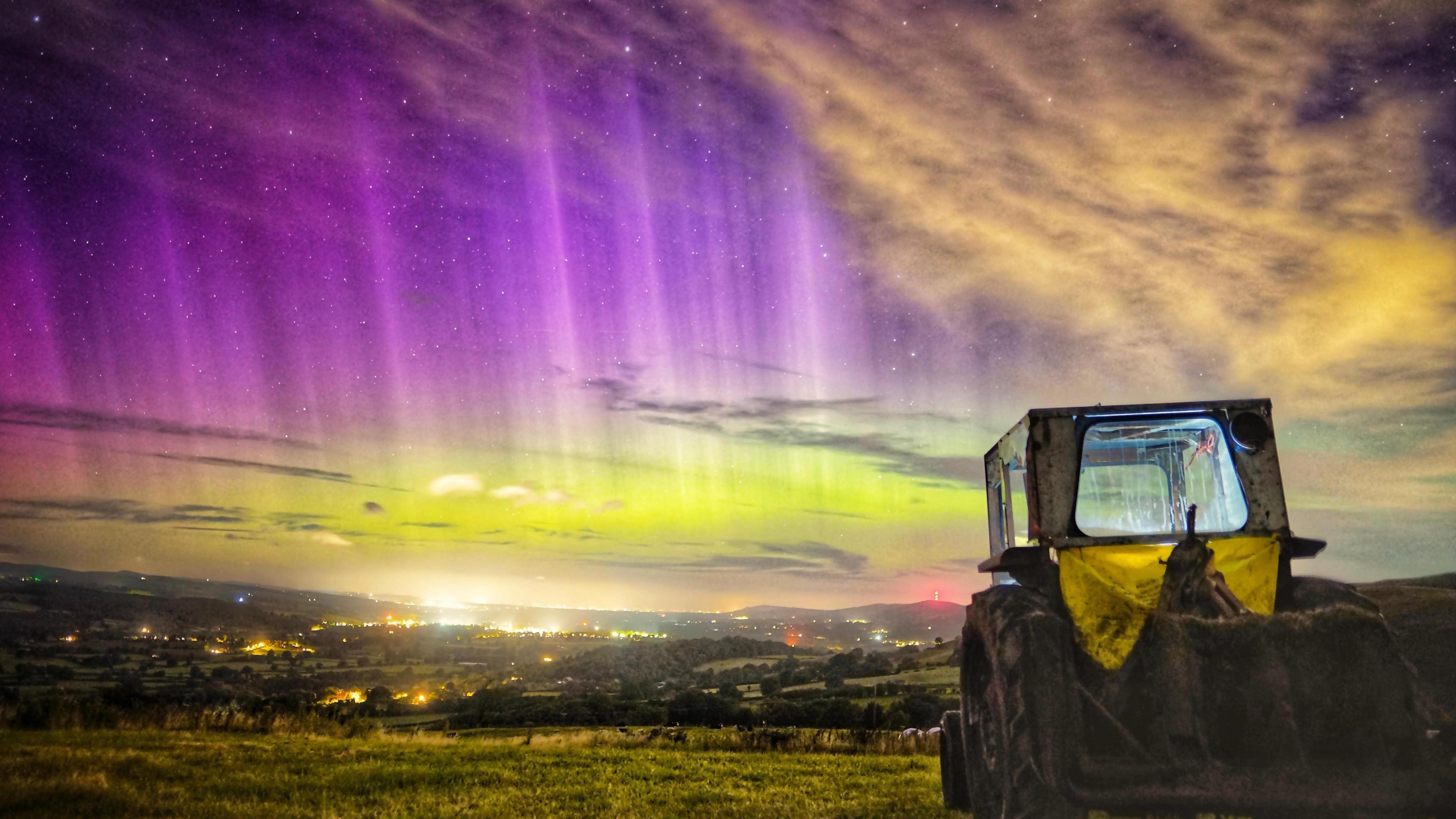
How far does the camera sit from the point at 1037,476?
7.27 meters

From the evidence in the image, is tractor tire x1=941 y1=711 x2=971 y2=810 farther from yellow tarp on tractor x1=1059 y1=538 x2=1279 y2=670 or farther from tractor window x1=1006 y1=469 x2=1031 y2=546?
yellow tarp on tractor x1=1059 y1=538 x2=1279 y2=670

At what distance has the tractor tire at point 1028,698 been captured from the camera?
Answer: 5539 mm

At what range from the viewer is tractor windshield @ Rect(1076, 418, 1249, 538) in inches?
301

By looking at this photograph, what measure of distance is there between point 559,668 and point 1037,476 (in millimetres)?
155309

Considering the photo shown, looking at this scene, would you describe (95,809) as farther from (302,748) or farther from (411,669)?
(411,669)

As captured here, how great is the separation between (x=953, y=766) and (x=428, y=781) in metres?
9.81

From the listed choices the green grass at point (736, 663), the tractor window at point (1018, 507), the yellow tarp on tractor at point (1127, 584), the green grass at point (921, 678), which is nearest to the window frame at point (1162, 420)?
the yellow tarp on tractor at point (1127, 584)

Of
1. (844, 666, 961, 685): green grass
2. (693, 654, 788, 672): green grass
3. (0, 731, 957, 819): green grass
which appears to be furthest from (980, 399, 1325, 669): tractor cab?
(693, 654, 788, 672): green grass

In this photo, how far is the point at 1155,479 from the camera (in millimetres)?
8562

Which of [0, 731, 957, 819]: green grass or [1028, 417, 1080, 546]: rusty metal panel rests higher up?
[1028, 417, 1080, 546]: rusty metal panel

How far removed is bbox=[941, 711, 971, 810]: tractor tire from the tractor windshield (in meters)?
3.40

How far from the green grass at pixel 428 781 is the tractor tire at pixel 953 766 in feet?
2.18

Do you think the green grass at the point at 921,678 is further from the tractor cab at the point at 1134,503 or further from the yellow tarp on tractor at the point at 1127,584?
the yellow tarp on tractor at the point at 1127,584

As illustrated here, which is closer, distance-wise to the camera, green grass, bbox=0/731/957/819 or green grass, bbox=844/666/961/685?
green grass, bbox=0/731/957/819
